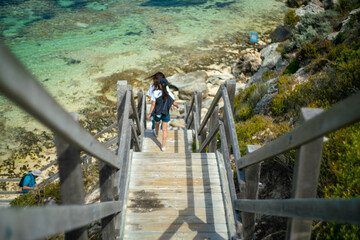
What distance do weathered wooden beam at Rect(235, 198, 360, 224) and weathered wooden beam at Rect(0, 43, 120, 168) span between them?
94cm

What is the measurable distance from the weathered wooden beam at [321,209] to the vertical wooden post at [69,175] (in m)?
0.94

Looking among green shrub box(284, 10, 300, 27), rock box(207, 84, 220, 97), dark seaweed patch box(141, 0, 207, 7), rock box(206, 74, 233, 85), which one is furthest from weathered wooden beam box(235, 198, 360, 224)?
dark seaweed patch box(141, 0, 207, 7)

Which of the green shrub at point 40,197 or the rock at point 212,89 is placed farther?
the rock at point 212,89

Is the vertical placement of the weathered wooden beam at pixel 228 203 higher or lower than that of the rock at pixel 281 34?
higher

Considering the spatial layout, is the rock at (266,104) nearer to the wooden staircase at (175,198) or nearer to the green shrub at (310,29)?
the wooden staircase at (175,198)

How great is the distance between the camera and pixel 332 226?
7.95 ft

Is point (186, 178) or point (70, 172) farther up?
point (70, 172)

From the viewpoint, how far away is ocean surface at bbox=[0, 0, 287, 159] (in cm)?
1541

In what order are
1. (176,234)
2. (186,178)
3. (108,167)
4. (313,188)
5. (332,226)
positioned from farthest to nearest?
(186,178), (176,234), (332,226), (108,167), (313,188)

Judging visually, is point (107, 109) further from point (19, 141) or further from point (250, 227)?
point (250, 227)

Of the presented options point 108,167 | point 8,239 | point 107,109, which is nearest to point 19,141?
point 107,109

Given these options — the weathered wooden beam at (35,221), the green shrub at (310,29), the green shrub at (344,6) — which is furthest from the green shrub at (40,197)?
the green shrub at (344,6)

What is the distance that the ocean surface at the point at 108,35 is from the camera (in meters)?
15.4

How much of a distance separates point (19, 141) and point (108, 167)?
1074 centimetres
